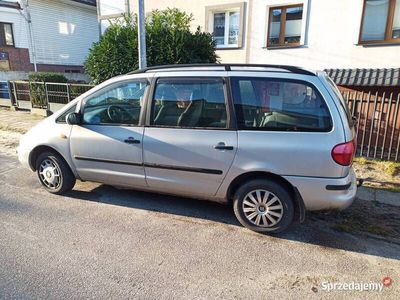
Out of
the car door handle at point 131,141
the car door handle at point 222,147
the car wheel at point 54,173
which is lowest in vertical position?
the car wheel at point 54,173

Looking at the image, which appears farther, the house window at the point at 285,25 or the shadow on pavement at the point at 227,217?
the house window at the point at 285,25

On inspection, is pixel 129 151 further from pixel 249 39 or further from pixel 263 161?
pixel 249 39

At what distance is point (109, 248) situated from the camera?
2938 millimetres

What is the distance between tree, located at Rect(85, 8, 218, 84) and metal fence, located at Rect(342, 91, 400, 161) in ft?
11.7

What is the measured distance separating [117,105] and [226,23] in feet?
25.4

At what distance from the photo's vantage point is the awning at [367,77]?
7.34m

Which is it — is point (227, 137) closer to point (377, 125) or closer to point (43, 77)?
point (377, 125)

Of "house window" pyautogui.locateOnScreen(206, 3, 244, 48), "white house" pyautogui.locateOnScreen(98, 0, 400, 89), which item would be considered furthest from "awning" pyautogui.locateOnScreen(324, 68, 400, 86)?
"house window" pyautogui.locateOnScreen(206, 3, 244, 48)

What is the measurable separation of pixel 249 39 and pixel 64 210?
8.17m

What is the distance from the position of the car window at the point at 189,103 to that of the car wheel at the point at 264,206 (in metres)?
0.76

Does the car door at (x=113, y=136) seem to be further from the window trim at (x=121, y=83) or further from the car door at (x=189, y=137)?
the car door at (x=189, y=137)

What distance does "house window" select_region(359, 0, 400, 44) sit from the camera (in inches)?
309

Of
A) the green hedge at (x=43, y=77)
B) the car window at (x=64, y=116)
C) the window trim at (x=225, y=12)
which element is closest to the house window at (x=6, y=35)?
the green hedge at (x=43, y=77)

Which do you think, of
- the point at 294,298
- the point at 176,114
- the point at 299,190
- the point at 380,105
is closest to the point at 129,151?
the point at 176,114
